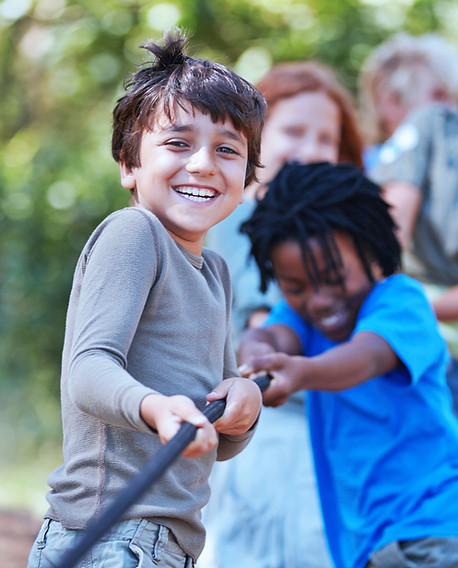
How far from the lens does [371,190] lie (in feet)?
7.95

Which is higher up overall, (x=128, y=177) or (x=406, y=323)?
(x=128, y=177)

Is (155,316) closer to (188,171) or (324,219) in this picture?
(188,171)

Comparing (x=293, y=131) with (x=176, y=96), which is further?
(x=293, y=131)

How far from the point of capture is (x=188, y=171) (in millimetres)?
1550

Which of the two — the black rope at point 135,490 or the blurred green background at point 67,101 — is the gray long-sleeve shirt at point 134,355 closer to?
the black rope at point 135,490

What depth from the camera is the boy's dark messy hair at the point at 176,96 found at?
1.54 m

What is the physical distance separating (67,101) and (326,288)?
531cm

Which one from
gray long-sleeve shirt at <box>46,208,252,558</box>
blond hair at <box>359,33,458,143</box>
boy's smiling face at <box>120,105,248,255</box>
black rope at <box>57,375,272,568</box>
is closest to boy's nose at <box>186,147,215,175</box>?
boy's smiling face at <box>120,105,248,255</box>

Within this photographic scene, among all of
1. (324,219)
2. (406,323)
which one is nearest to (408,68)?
(324,219)

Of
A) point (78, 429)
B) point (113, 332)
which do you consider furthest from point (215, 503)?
point (113, 332)

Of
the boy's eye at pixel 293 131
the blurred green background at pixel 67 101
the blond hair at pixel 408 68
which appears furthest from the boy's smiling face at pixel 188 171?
the blurred green background at pixel 67 101

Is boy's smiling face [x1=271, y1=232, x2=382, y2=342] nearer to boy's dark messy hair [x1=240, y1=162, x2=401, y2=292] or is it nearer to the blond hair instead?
boy's dark messy hair [x1=240, y1=162, x2=401, y2=292]

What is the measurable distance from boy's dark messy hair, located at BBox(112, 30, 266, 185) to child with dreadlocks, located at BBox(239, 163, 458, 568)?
60cm

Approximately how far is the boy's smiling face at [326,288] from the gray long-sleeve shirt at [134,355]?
0.70m
